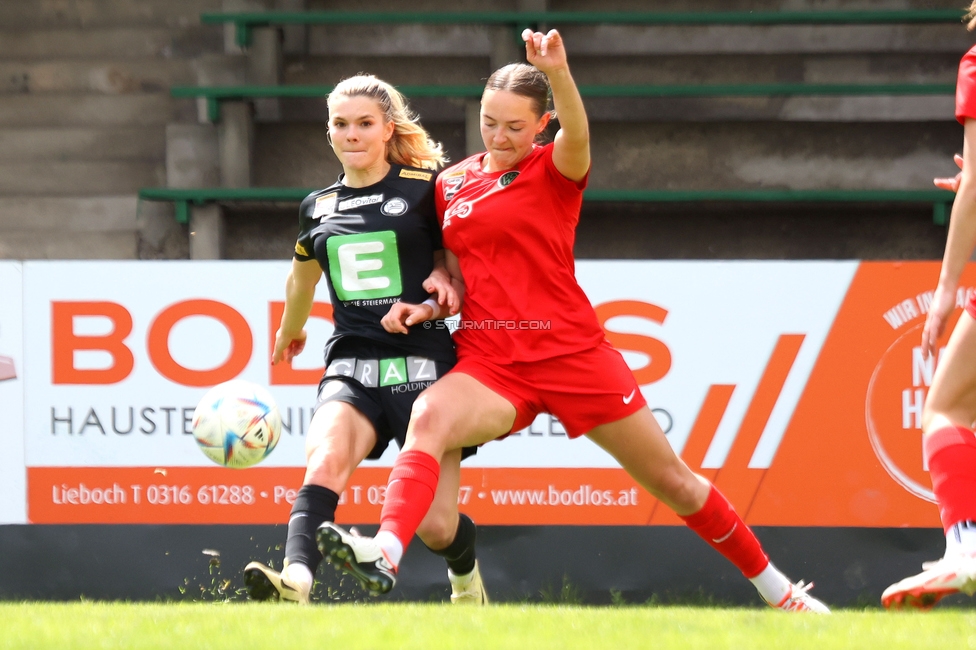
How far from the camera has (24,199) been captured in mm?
9797

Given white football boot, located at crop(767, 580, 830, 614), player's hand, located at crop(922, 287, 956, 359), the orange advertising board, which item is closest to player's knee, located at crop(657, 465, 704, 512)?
white football boot, located at crop(767, 580, 830, 614)

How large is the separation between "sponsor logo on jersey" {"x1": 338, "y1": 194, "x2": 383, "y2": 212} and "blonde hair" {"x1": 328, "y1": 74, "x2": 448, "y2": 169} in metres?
0.27

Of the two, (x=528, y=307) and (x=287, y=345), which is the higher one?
(x=528, y=307)

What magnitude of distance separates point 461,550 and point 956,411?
6.49ft

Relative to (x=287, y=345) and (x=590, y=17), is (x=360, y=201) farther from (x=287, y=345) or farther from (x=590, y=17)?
(x=590, y=17)

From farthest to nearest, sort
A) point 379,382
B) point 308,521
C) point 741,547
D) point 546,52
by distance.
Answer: point 741,547, point 379,382, point 308,521, point 546,52

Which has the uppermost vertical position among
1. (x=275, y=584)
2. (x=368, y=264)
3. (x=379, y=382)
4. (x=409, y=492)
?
(x=368, y=264)

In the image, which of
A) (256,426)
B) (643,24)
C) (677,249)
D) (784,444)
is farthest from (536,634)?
(643,24)

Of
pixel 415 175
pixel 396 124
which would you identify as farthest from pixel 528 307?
pixel 396 124

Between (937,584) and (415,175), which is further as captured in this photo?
(415,175)

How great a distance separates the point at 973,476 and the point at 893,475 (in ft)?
9.10

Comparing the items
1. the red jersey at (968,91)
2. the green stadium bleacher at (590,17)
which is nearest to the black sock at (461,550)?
the red jersey at (968,91)

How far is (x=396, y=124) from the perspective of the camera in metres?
4.61

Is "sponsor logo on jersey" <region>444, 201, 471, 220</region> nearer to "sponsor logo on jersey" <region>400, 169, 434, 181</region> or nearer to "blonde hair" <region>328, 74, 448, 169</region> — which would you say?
"sponsor logo on jersey" <region>400, 169, 434, 181</region>
